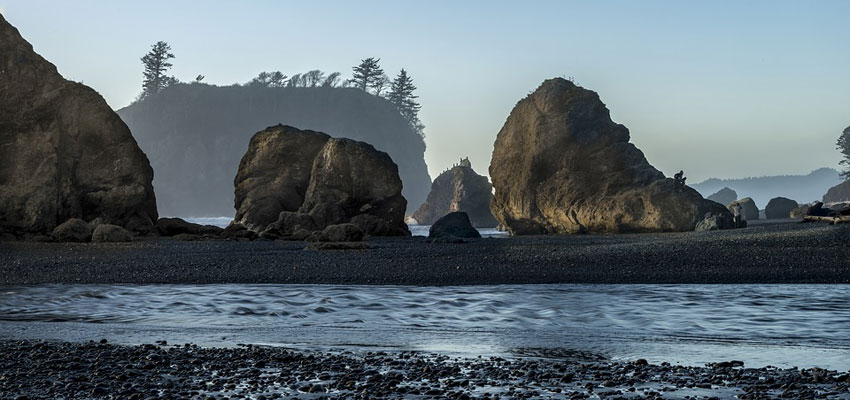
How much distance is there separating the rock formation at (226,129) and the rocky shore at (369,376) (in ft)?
367

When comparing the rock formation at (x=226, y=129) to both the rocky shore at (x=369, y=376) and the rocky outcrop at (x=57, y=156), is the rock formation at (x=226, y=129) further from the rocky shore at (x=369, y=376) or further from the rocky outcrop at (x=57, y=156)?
the rocky shore at (x=369, y=376)

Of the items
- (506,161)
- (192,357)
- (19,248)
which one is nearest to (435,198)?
(506,161)

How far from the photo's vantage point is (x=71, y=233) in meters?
24.6

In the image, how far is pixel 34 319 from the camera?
1000 centimetres

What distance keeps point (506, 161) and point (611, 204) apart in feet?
27.4

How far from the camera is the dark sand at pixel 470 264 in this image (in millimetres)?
14461

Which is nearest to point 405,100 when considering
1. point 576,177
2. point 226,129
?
point 226,129

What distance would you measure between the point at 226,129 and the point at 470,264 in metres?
111

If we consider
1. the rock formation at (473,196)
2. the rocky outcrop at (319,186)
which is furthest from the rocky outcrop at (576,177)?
the rock formation at (473,196)

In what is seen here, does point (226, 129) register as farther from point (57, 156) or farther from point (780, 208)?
point (57, 156)

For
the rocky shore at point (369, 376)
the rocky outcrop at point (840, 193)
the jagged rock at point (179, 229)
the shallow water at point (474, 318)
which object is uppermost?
the rocky outcrop at point (840, 193)

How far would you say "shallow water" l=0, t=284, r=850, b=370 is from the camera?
7.88 metres

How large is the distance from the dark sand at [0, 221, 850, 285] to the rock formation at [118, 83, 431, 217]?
9920 centimetres

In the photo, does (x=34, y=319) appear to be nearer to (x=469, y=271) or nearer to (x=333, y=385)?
(x=333, y=385)
